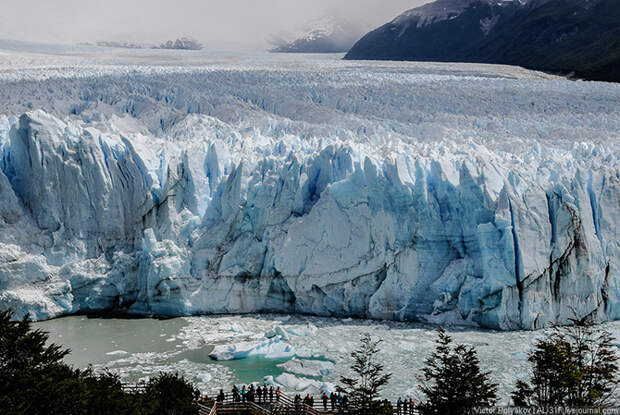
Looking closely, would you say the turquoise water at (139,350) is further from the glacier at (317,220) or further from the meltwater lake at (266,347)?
the glacier at (317,220)

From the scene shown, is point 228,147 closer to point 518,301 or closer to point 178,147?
point 178,147

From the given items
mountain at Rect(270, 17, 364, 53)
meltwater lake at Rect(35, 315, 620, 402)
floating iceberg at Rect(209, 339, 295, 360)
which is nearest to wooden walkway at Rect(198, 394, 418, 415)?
meltwater lake at Rect(35, 315, 620, 402)

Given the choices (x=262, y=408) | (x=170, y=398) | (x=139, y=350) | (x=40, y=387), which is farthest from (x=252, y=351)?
(x=40, y=387)

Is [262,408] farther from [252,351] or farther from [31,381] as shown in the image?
[31,381]

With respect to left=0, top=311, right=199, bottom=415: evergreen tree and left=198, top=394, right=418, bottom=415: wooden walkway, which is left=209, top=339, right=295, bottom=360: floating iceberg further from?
left=0, top=311, right=199, bottom=415: evergreen tree

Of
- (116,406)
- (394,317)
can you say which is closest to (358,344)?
(394,317)

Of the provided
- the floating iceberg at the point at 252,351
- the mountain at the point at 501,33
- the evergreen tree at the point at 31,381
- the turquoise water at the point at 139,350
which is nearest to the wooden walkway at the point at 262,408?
the turquoise water at the point at 139,350

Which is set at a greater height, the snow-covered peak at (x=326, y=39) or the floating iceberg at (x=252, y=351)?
the snow-covered peak at (x=326, y=39)
